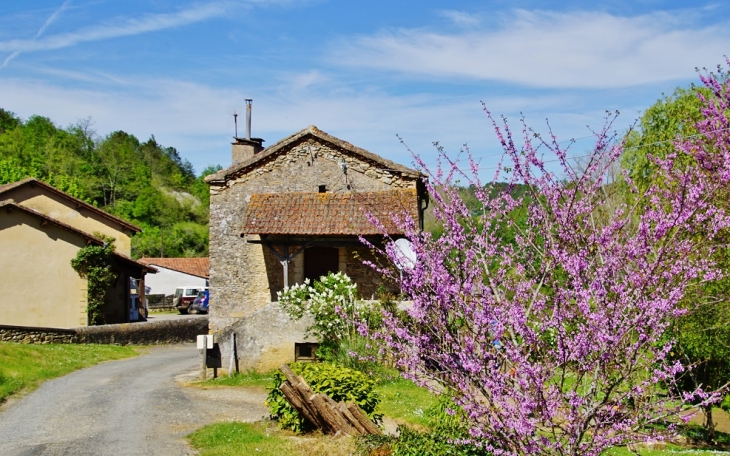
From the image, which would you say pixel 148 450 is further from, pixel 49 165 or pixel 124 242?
pixel 49 165

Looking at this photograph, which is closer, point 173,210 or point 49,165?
point 49,165

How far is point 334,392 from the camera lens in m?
10.9

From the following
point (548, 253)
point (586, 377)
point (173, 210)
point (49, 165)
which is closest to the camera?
point (586, 377)

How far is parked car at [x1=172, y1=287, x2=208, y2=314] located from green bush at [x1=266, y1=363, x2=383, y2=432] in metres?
41.1

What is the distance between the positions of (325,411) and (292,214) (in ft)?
40.8

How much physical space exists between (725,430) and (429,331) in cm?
1738

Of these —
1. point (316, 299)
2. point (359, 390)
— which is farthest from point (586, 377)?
point (316, 299)

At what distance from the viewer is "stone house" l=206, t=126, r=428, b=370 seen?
2170cm

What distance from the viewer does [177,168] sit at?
387 feet

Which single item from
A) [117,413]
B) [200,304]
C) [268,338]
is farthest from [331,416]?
[200,304]

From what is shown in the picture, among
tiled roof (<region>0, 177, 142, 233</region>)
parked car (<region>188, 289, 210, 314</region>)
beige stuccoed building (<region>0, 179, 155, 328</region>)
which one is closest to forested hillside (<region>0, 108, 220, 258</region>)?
parked car (<region>188, 289, 210, 314</region>)

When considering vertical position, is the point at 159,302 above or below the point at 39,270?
below

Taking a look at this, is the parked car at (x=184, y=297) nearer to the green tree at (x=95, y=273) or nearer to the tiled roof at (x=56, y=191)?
the tiled roof at (x=56, y=191)

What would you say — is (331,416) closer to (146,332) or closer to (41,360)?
(41,360)
